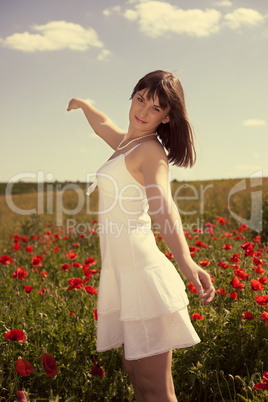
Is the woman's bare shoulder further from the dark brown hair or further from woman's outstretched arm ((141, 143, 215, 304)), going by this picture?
the dark brown hair

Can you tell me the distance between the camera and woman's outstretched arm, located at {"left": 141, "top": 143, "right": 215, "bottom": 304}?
183 centimetres

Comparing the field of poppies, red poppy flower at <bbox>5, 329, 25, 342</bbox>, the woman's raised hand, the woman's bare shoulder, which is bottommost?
the field of poppies

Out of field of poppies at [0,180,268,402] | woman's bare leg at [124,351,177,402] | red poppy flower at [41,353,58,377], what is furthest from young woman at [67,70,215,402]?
field of poppies at [0,180,268,402]

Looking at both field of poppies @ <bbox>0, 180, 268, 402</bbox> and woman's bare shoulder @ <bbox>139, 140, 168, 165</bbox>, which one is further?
field of poppies @ <bbox>0, 180, 268, 402</bbox>

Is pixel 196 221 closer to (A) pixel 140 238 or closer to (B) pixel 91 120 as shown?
(B) pixel 91 120

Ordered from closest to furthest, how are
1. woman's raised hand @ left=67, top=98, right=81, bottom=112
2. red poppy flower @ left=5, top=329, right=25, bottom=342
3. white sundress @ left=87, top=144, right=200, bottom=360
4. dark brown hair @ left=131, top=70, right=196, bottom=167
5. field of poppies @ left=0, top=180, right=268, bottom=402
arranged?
white sundress @ left=87, top=144, right=200, bottom=360, dark brown hair @ left=131, top=70, right=196, bottom=167, red poppy flower @ left=5, top=329, right=25, bottom=342, field of poppies @ left=0, top=180, right=268, bottom=402, woman's raised hand @ left=67, top=98, right=81, bottom=112

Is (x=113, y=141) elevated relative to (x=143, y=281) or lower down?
elevated

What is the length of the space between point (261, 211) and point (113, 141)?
743 centimetres

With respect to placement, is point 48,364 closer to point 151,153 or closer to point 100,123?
point 151,153

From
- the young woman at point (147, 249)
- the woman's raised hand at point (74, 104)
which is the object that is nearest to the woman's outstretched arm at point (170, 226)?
the young woman at point (147, 249)

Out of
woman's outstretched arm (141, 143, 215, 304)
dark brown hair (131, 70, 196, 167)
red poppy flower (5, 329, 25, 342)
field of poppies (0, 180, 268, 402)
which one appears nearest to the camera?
woman's outstretched arm (141, 143, 215, 304)

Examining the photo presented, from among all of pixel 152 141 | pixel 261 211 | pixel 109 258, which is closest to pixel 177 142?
pixel 152 141

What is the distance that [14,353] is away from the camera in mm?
2877

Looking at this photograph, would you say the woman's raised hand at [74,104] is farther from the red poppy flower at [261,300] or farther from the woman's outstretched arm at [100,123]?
the red poppy flower at [261,300]
